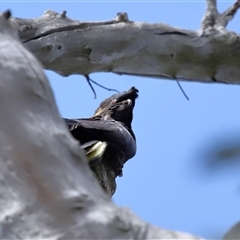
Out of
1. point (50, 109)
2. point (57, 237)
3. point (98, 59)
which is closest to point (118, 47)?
point (98, 59)

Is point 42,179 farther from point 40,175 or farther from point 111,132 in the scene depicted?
point 111,132

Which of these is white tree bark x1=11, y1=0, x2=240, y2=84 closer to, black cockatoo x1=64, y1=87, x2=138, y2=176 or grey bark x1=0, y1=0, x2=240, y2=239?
black cockatoo x1=64, y1=87, x2=138, y2=176

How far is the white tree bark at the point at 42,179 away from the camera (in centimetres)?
79

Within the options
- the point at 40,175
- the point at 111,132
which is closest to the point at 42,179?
the point at 40,175

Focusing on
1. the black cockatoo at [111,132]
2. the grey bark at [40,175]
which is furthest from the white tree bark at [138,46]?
the grey bark at [40,175]

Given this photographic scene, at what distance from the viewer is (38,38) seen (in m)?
2.03

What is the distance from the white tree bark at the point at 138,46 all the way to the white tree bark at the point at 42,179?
1.15 metres

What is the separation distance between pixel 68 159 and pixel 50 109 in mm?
88

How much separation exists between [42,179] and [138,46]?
4.58 ft

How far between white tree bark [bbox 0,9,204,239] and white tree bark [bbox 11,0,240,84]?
115 centimetres

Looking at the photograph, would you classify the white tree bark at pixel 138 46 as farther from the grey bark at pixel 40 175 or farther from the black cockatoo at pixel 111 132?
the grey bark at pixel 40 175

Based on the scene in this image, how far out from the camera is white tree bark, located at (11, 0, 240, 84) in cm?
206

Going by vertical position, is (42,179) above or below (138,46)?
below

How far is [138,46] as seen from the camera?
85.3 inches
